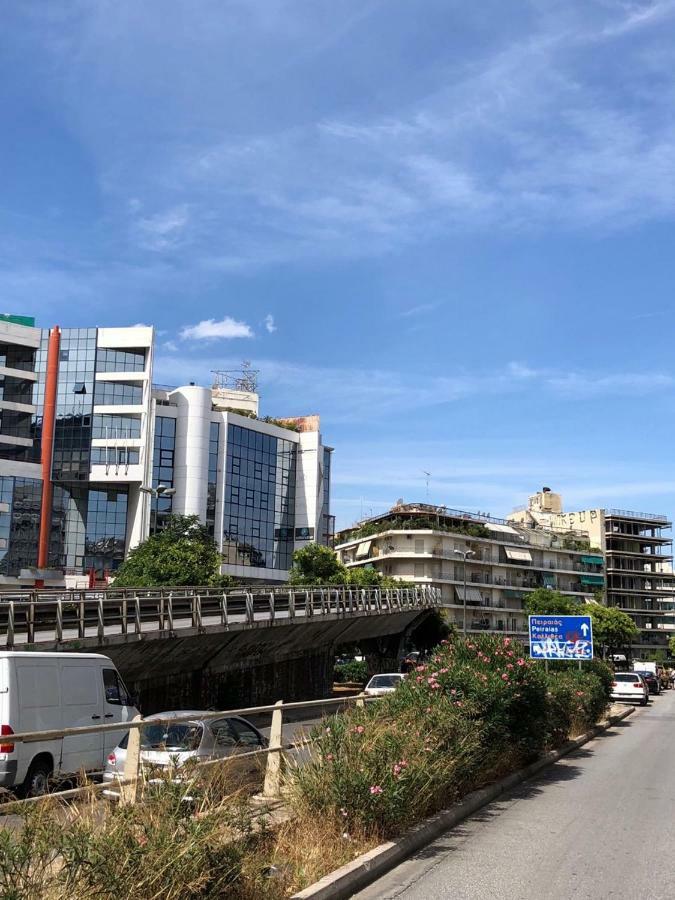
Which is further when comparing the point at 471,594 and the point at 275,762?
the point at 471,594

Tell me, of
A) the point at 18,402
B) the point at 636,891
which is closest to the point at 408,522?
the point at 18,402

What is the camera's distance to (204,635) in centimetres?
2845

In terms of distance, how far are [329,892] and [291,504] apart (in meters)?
82.2

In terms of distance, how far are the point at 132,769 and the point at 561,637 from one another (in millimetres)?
24874

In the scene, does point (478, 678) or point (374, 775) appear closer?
point (374, 775)

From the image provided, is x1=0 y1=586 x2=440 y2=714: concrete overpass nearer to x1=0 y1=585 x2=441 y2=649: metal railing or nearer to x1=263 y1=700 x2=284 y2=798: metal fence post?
x1=0 y1=585 x2=441 y2=649: metal railing

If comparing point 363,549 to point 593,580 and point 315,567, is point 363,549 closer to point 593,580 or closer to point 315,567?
point 593,580

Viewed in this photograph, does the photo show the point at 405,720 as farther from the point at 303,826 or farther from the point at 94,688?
the point at 94,688

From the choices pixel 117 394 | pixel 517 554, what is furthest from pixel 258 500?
pixel 517 554

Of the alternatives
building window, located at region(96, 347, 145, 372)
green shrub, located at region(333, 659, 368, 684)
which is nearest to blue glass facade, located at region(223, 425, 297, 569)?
building window, located at region(96, 347, 145, 372)

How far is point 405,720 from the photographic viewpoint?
35.4ft

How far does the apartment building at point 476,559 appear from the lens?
328 feet

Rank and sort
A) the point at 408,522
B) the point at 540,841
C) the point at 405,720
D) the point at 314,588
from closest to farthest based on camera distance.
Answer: the point at 540,841, the point at 405,720, the point at 314,588, the point at 408,522

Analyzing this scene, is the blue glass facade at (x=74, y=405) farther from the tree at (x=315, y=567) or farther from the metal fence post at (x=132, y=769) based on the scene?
the metal fence post at (x=132, y=769)
